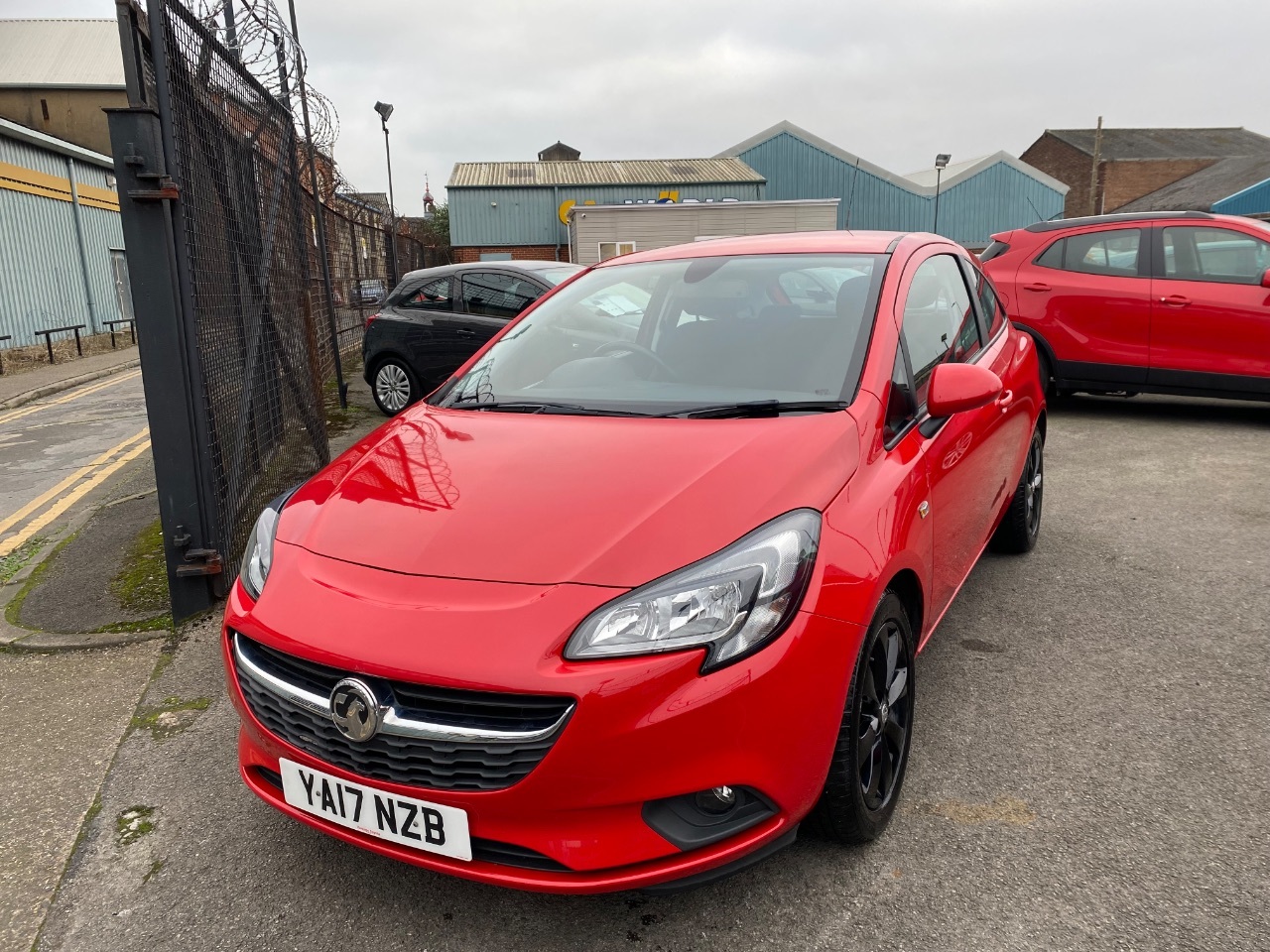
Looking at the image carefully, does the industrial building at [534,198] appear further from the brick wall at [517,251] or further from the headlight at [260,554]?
the headlight at [260,554]

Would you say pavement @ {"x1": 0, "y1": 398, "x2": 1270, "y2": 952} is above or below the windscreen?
below

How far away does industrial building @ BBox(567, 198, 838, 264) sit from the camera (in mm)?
26344

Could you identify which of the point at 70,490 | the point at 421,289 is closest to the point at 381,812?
the point at 70,490

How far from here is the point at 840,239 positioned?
3.27 m

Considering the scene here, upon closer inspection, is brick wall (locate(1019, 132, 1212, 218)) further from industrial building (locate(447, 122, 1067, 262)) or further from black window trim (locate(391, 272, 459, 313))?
black window trim (locate(391, 272, 459, 313))

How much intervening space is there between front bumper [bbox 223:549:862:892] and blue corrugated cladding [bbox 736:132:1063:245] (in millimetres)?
37882

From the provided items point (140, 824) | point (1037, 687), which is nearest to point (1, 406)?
point (140, 824)

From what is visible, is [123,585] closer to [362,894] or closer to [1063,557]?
[362,894]

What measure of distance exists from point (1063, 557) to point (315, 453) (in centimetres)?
471

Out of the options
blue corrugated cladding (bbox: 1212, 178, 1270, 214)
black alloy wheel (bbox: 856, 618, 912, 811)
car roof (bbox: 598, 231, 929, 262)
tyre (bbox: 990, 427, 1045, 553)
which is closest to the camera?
black alloy wheel (bbox: 856, 618, 912, 811)

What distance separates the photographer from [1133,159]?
169ft

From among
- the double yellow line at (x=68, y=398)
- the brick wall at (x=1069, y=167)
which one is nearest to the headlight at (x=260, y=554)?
the double yellow line at (x=68, y=398)

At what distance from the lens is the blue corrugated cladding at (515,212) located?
3522 centimetres

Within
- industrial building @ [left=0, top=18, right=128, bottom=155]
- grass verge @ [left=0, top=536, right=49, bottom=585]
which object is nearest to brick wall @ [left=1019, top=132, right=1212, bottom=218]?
industrial building @ [left=0, top=18, right=128, bottom=155]
